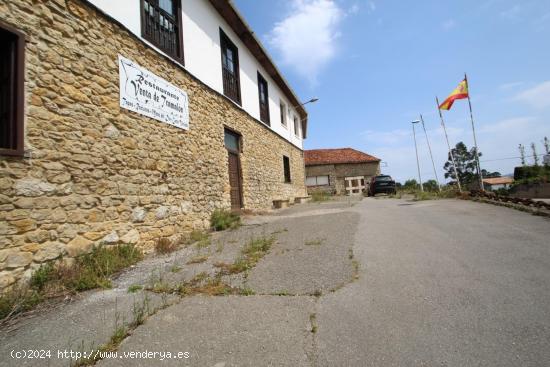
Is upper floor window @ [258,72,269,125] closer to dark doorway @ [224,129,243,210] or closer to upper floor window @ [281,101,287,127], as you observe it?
upper floor window @ [281,101,287,127]

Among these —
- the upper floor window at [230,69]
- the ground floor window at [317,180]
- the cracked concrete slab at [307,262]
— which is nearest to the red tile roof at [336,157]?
the ground floor window at [317,180]

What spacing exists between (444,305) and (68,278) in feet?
14.5

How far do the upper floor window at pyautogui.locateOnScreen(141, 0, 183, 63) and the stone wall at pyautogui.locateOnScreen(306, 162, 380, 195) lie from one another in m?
21.4

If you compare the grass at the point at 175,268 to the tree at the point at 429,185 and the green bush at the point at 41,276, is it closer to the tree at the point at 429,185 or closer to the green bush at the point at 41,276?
the green bush at the point at 41,276

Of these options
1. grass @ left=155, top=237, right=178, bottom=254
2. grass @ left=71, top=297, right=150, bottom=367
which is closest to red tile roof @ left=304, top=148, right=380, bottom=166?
grass @ left=155, top=237, right=178, bottom=254

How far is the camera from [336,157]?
95.8 feet

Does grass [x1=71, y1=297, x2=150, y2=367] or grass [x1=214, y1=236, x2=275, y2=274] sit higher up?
grass [x1=214, y1=236, x2=275, y2=274]

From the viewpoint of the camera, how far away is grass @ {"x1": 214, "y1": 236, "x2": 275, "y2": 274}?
161 inches

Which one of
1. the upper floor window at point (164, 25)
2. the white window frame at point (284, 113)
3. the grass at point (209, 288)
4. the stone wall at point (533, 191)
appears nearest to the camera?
the grass at point (209, 288)

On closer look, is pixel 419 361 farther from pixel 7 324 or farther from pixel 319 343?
pixel 7 324

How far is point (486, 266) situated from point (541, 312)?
1.18 metres

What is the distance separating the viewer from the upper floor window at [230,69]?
9.30 meters

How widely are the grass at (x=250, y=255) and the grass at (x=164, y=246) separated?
4.94 feet

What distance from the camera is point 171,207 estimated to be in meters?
6.05
